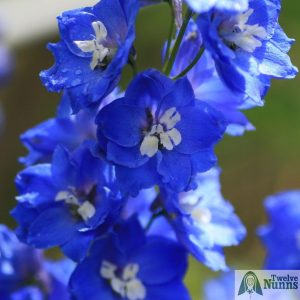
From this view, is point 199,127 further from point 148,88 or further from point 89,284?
point 89,284

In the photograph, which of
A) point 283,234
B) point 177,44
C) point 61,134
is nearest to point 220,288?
point 283,234

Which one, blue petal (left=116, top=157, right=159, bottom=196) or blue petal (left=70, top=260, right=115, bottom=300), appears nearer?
blue petal (left=116, top=157, right=159, bottom=196)

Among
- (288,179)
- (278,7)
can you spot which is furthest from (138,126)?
(288,179)

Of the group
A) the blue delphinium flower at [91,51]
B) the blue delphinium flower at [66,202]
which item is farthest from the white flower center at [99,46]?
the blue delphinium flower at [66,202]

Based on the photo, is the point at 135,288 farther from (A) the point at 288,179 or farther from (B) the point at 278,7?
(A) the point at 288,179

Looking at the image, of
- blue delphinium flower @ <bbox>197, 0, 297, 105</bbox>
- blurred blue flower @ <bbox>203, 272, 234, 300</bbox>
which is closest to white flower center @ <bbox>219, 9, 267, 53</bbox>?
blue delphinium flower @ <bbox>197, 0, 297, 105</bbox>

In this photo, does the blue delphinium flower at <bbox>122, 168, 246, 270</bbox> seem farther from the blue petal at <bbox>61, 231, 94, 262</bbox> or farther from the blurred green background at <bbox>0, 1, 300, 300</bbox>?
the blurred green background at <bbox>0, 1, 300, 300</bbox>
